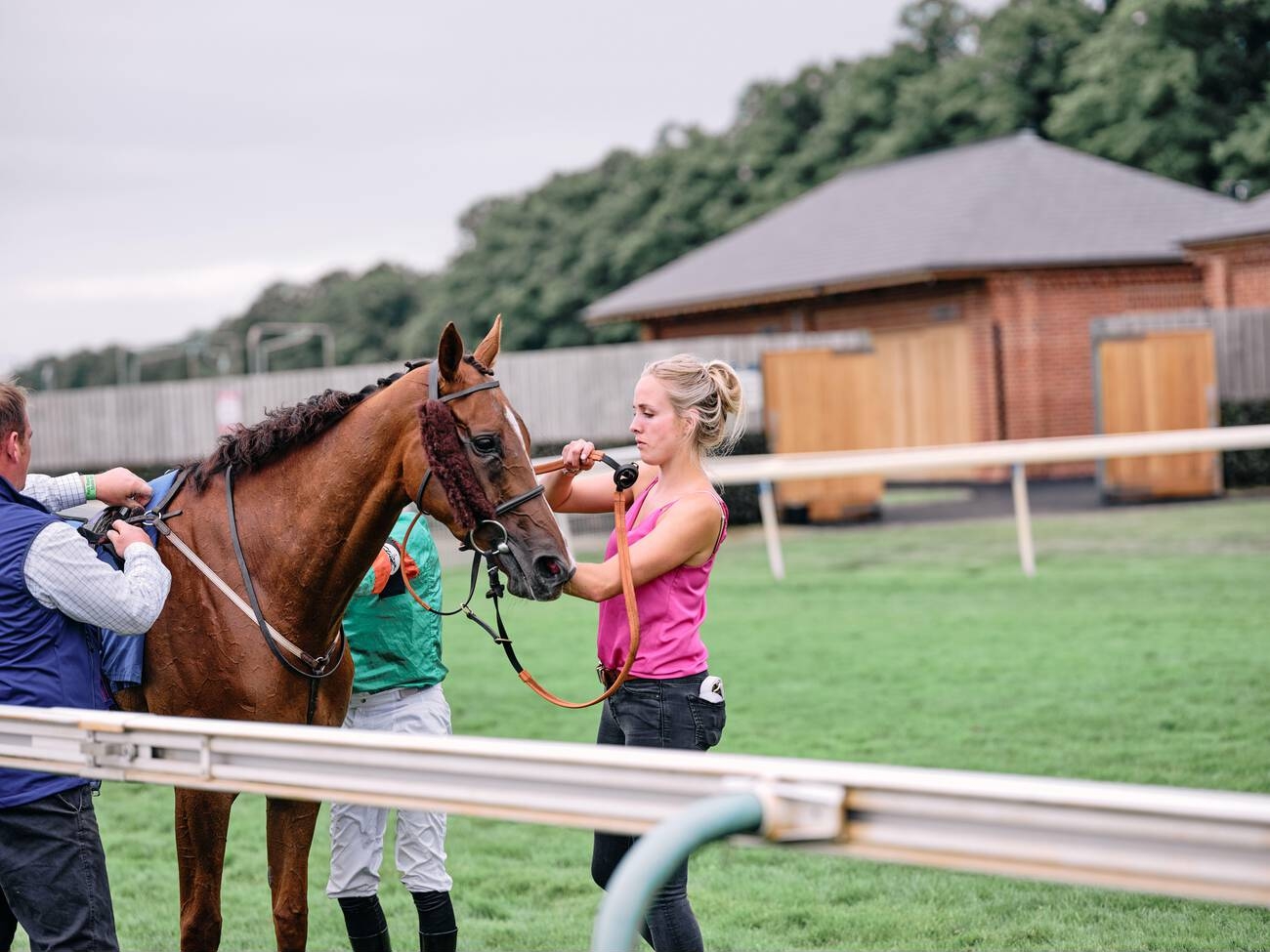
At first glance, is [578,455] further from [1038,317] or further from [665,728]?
[1038,317]

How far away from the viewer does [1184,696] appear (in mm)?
7676

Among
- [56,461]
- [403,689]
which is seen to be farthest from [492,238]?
[403,689]

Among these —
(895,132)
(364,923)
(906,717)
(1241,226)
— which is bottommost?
(906,717)

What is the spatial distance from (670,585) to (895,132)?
3489 cm

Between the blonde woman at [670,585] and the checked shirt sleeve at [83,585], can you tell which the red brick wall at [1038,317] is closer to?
the blonde woman at [670,585]

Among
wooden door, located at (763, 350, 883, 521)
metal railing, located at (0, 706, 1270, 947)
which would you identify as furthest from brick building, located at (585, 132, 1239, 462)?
metal railing, located at (0, 706, 1270, 947)

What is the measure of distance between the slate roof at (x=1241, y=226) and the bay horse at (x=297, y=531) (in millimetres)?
20978

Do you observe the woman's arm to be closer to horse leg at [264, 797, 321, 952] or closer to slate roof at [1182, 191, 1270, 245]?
horse leg at [264, 797, 321, 952]

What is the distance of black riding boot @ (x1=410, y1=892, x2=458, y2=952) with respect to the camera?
409cm

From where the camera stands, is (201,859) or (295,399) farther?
(295,399)

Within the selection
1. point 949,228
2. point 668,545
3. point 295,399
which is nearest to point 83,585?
point 668,545

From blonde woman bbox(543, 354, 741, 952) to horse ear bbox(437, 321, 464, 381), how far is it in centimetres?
34

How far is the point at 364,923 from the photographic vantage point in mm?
4125

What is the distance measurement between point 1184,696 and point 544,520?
548 cm
